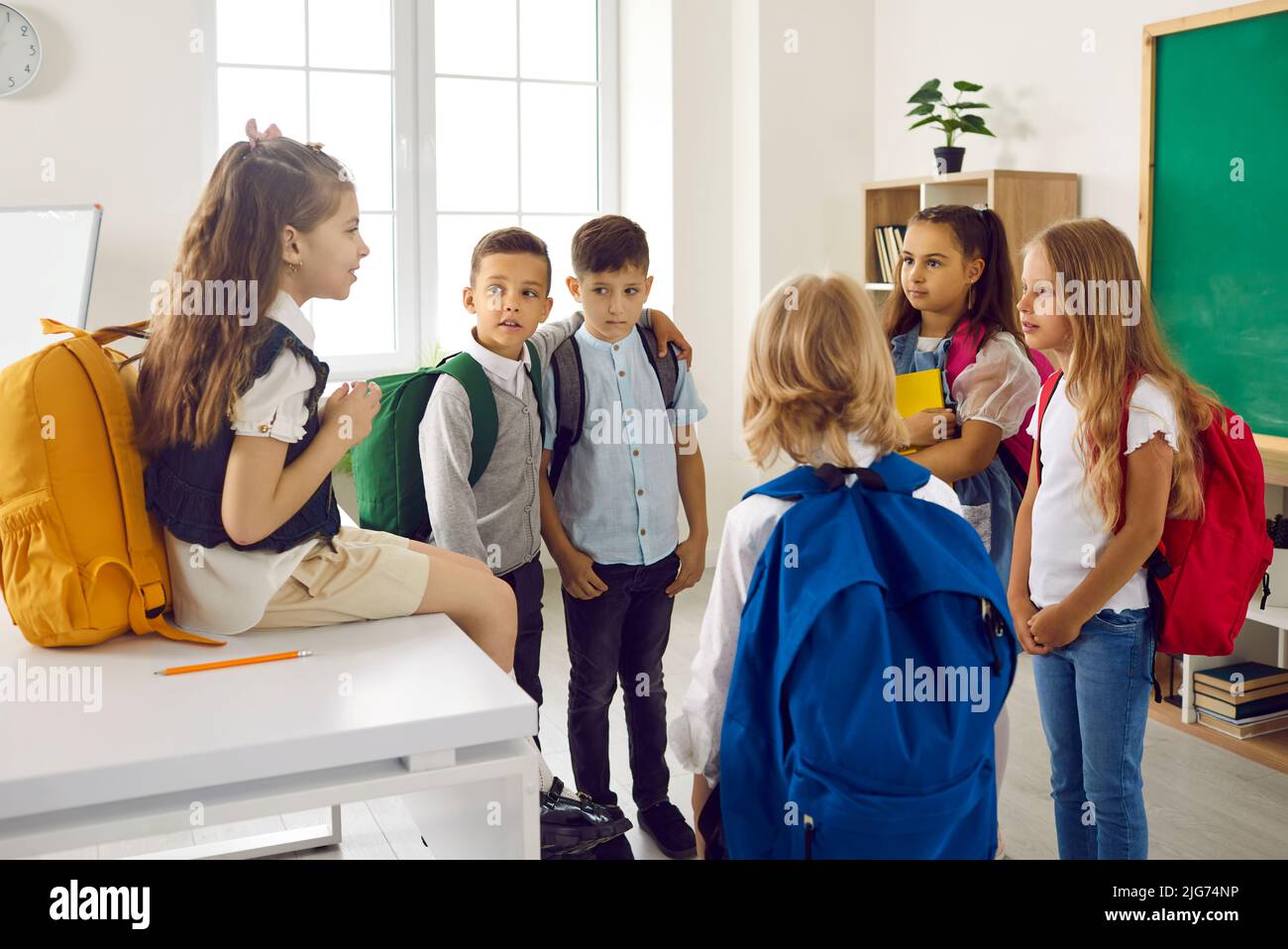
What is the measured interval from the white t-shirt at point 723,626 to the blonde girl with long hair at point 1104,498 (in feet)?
1.62

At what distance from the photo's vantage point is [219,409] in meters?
1.53

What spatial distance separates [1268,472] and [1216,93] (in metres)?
1.11

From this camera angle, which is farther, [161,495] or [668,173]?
[668,173]

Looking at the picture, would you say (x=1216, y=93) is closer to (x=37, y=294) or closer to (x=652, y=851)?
(x=652, y=851)

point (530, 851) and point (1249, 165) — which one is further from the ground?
point (1249, 165)

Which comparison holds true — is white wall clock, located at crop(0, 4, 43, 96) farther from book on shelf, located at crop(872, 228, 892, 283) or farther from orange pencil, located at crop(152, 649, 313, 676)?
orange pencil, located at crop(152, 649, 313, 676)

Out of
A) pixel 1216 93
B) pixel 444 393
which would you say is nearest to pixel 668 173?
pixel 1216 93

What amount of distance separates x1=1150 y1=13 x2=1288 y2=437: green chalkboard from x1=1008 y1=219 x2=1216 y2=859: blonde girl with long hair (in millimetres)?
1612

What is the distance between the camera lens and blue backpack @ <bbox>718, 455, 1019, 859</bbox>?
128cm

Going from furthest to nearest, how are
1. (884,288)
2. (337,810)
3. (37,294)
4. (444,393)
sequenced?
1. (884,288)
2. (37,294)
3. (337,810)
4. (444,393)

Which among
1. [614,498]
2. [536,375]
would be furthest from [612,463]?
[536,375]

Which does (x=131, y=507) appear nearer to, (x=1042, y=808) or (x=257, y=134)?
(x=257, y=134)

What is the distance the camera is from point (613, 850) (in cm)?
221

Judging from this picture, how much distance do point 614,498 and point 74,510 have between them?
102 cm
